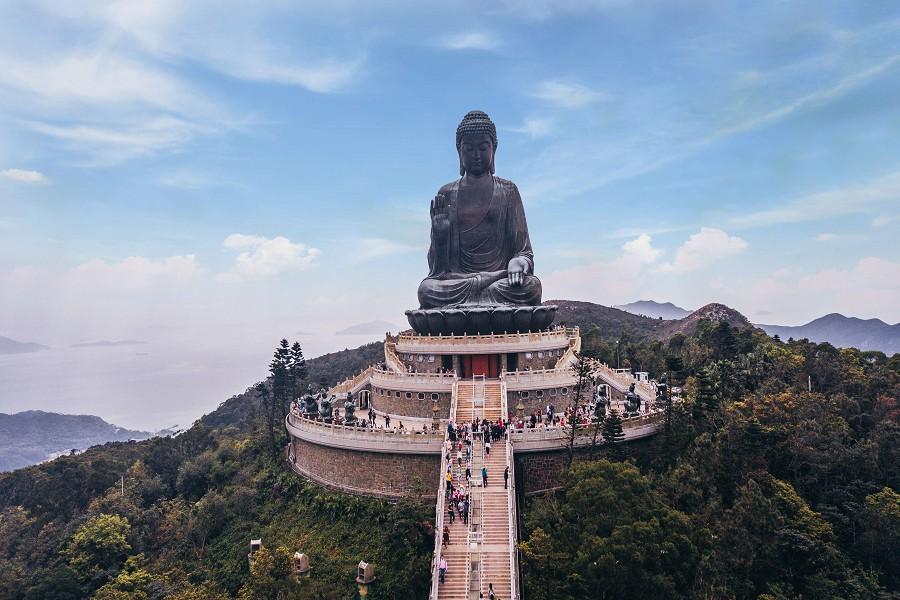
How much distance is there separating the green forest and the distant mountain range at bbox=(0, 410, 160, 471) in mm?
96458

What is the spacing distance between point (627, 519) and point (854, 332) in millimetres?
108623

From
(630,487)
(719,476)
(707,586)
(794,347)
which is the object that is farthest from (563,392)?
(794,347)

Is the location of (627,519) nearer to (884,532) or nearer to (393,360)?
(884,532)

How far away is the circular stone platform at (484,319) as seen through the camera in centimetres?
3012

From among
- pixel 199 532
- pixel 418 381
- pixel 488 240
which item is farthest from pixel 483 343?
pixel 199 532

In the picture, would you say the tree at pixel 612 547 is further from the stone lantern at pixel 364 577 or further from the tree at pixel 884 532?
the tree at pixel 884 532

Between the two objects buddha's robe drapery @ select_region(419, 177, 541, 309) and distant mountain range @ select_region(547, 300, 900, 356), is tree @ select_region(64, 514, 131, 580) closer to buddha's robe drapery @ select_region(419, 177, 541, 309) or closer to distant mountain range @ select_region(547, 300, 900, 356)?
buddha's robe drapery @ select_region(419, 177, 541, 309)

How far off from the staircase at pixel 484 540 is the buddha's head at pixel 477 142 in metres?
18.2

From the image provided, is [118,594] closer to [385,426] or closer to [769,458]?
[385,426]

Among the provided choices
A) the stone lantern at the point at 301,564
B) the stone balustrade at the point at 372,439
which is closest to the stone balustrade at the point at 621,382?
the stone balustrade at the point at 372,439

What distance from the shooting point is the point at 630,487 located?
58.4 ft

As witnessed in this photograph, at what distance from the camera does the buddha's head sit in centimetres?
3466

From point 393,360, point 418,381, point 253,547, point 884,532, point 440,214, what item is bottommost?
point 253,547

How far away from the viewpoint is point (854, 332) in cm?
10531
